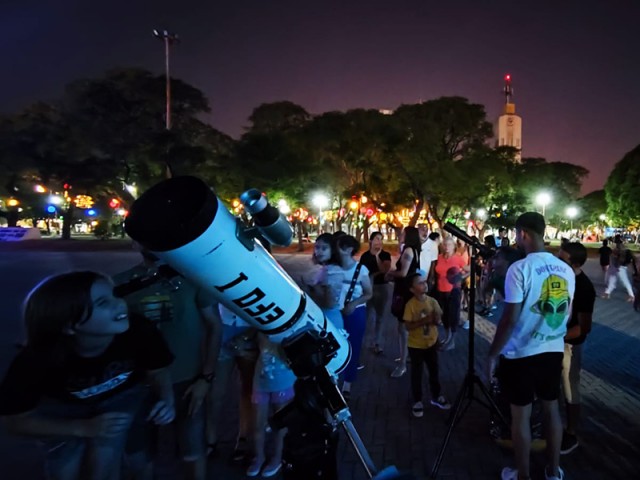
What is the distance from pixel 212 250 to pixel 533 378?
2.50m

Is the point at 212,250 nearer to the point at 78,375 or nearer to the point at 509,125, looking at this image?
the point at 78,375

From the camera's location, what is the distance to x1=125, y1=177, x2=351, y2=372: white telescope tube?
1.81 meters

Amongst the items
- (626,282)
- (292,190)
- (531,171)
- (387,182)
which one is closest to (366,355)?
(626,282)

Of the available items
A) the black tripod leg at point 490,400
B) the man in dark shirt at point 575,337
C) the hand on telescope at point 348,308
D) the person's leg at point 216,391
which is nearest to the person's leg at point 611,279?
the man in dark shirt at point 575,337

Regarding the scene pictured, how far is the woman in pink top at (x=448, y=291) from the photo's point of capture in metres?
7.36

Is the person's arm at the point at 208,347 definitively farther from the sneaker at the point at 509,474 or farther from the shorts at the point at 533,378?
the sneaker at the point at 509,474

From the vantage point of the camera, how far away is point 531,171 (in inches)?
1887

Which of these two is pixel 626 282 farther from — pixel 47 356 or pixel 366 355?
pixel 47 356

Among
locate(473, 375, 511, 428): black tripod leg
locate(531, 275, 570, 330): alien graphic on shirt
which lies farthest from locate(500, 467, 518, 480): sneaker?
locate(531, 275, 570, 330): alien graphic on shirt

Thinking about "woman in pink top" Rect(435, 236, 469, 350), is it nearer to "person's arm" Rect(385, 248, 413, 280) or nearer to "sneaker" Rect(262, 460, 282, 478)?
"person's arm" Rect(385, 248, 413, 280)

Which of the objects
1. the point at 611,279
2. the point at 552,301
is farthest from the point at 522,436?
the point at 611,279

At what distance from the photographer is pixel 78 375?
6.87 ft

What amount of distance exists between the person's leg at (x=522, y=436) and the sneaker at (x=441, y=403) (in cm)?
163

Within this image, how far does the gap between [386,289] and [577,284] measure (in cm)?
342
